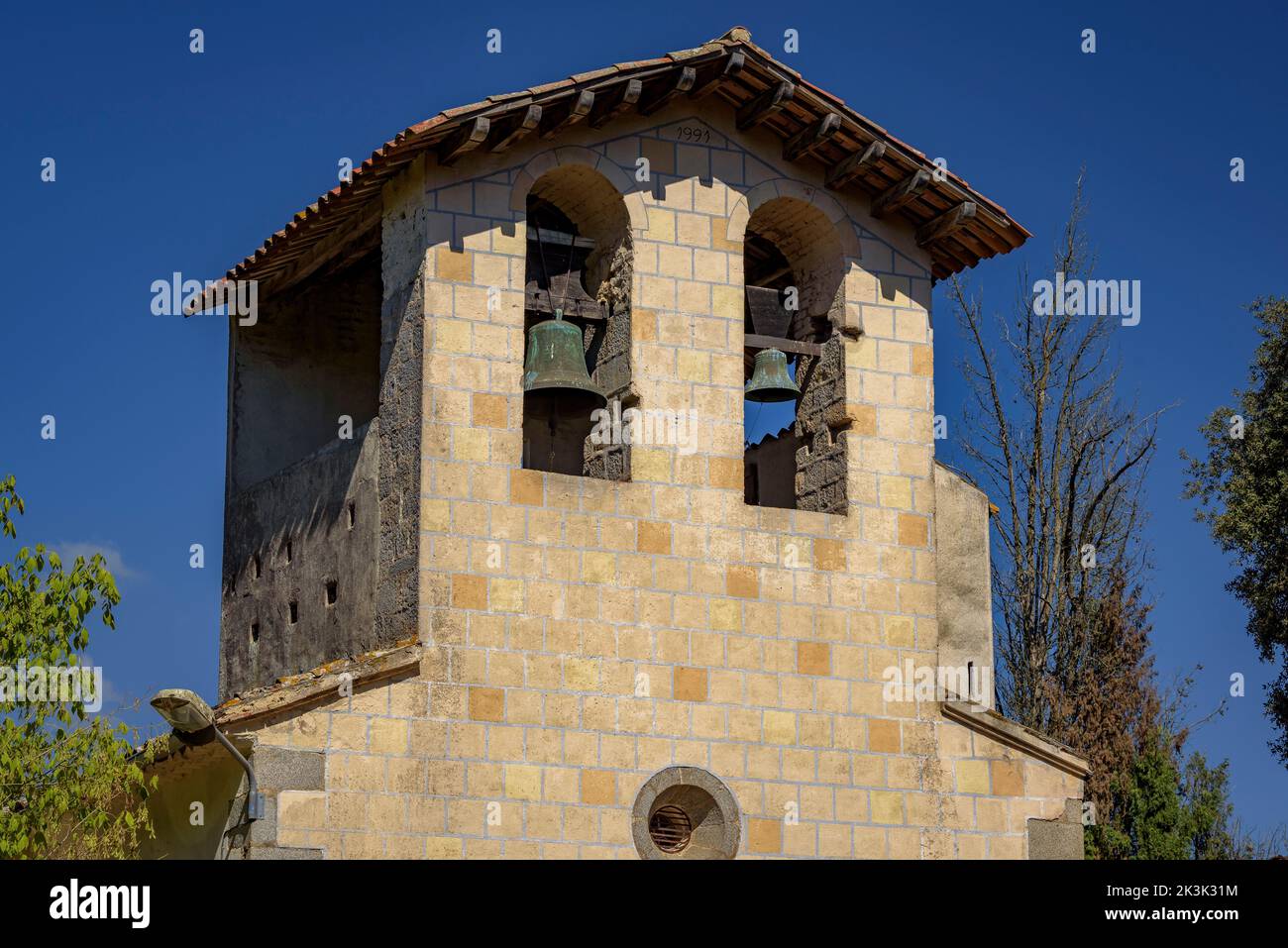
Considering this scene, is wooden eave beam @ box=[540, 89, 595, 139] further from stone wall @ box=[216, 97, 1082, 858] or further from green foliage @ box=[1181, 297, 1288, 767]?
green foliage @ box=[1181, 297, 1288, 767]

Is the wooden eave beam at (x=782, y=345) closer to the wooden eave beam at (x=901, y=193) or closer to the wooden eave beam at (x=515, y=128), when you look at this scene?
the wooden eave beam at (x=901, y=193)

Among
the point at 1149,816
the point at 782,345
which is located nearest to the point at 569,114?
the point at 782,345

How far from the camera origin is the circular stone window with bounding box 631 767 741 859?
53.4 ft

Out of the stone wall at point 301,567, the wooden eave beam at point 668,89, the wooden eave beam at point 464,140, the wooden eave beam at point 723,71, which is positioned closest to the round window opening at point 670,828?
the stone wall at point 301,567

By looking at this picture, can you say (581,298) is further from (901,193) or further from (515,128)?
(901,193)

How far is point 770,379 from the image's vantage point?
18.0 meters

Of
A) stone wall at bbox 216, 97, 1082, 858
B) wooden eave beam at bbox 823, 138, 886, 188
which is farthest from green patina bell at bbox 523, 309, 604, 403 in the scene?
wooden eave beam at bbox 823, 138, 886, 188

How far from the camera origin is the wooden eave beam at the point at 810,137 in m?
17.7

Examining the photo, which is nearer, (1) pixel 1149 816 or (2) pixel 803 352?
(2) pixel 803 352

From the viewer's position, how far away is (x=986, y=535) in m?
18.2

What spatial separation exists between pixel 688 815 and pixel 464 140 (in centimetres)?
578
